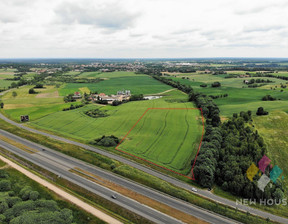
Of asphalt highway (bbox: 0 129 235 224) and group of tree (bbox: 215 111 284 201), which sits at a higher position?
group of tree (bbox: 215 111 284 201)

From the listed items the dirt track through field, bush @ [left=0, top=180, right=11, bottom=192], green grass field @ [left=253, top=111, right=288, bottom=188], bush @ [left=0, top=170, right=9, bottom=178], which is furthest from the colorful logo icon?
bush @ [left=0, top=170, right=9, bottom=178]

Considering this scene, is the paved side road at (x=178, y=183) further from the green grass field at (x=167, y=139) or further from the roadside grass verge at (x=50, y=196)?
the roadside grass verge at (x=50, y=196)

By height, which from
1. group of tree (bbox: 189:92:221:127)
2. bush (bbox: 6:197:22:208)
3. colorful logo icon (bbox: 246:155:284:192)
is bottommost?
colorful logo icon (bbox: 246:155:284:192)

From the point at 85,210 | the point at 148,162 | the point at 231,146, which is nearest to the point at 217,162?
the point at 231,146

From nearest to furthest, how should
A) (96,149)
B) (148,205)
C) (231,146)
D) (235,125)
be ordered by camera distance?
(148,205), (231,146), (96,149), (235,125)

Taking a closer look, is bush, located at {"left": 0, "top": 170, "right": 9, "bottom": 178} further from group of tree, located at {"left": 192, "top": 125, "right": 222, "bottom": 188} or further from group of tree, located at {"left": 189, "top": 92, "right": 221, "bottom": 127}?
group of tree, located at {"left": 189, "top": 92, "right": 221, "bottom": 127}

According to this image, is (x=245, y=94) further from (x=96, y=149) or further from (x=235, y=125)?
(x=96, y=149)

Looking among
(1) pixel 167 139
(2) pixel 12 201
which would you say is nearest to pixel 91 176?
(2) pixel 12 201
